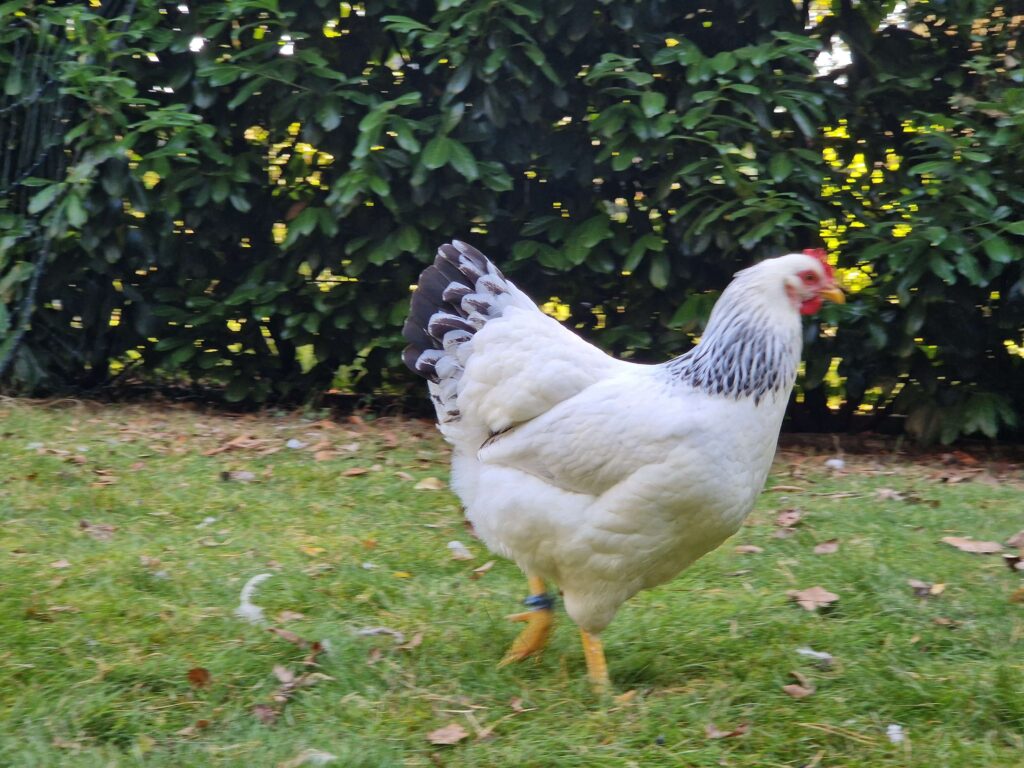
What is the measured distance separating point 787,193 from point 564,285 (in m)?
1.53

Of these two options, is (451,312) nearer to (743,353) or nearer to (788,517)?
(743,353)

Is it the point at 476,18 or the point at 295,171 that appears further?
the point at 295,171

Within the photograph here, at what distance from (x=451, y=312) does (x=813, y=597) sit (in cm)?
168

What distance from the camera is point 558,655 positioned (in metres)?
3.67

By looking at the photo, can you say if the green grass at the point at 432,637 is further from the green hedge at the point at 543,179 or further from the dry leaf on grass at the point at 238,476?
the green hedge at the point at 543,179

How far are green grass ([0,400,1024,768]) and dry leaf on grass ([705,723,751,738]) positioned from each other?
20mm

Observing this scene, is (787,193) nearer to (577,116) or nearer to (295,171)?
(577,116)

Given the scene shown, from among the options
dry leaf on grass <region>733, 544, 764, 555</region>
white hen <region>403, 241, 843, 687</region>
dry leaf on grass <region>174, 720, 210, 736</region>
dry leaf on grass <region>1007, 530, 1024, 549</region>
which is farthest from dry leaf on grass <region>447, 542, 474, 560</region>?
dry leaf on grass <region>1007, 530, 1024, 549</region>

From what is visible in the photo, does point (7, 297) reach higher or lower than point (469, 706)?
higher

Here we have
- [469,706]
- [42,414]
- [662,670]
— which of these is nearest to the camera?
[469,706]

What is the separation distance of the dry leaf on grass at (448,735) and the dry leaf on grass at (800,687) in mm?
999

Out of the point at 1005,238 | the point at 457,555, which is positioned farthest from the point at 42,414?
the point at 1005,238

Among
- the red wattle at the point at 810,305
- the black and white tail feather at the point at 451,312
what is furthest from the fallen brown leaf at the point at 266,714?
the red wattle at the point at 810,305

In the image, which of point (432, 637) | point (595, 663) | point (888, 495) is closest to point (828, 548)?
point (888, 495)
